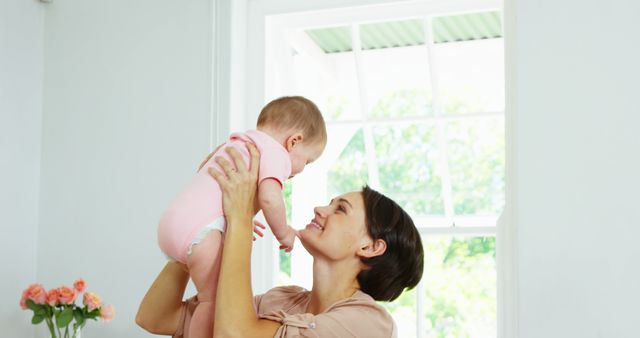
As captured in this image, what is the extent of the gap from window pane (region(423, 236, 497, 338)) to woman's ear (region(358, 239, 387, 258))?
2.81m

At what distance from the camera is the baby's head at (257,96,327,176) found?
2123 mm

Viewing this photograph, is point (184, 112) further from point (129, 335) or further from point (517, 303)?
point (517, 303)

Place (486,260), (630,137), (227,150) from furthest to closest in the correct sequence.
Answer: (486,260) < (630,137) < (227,150)

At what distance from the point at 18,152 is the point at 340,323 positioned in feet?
7.79

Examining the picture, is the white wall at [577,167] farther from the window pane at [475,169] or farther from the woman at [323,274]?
the window pane at [475,169]

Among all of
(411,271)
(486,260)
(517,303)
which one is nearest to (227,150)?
(411,271)

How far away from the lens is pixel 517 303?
305 cm

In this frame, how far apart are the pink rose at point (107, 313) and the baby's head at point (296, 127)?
1501 millimetres

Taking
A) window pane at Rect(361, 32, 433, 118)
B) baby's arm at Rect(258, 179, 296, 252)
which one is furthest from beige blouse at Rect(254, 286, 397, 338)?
window pane at Rect(361, 32, 433, 118)

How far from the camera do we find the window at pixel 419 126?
3734mm

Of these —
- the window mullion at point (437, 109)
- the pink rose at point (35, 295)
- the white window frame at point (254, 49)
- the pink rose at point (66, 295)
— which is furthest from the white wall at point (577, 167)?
the pink rose at point (35, 295)

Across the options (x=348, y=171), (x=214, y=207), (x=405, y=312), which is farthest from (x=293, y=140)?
(x=348, y=171)

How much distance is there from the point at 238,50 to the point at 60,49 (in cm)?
94

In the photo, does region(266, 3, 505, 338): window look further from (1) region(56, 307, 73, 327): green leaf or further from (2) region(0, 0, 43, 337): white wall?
(2) region(0, 0, 43, 337): white wall
